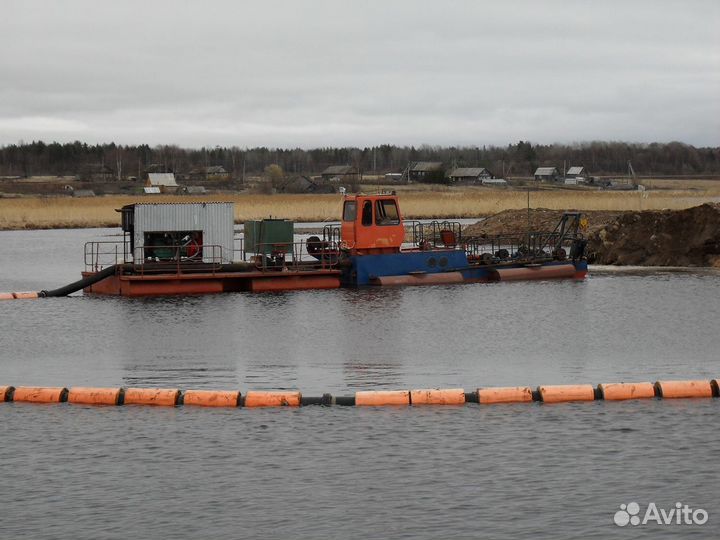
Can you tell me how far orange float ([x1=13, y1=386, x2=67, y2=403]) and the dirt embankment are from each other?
33286 mm

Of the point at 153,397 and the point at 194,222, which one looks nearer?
the point at 153,397

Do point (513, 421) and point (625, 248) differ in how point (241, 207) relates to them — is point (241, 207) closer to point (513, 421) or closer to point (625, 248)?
point (625, 248)

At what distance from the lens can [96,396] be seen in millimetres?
A: 20719

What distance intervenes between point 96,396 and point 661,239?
1329 inches

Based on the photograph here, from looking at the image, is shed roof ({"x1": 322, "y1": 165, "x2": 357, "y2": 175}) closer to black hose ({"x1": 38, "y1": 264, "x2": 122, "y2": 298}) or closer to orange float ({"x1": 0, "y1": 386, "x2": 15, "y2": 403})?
black hose ({"x1": 38, "y1": 264, "x2": 122, "y2": 298})

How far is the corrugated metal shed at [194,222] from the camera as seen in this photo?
126 ft

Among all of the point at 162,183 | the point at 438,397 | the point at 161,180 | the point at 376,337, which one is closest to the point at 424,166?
the point at 161,180

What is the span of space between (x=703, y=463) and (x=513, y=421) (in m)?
3.54

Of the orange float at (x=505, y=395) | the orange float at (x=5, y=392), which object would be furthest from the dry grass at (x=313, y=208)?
the orange float at (x=505, y=395)

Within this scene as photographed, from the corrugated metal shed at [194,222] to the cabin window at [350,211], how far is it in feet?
13.1

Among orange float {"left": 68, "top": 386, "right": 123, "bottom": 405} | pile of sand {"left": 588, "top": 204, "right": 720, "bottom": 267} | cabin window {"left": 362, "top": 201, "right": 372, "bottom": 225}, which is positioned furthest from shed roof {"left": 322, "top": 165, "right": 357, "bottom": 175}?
orange float {"left": 68, "top": 386, "right": 123, "bottom": 405}

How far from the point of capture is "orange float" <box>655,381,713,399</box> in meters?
20.1

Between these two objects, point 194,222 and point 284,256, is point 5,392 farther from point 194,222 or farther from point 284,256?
point 284,256

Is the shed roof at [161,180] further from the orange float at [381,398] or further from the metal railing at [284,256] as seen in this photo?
the orange float at [381,398]
